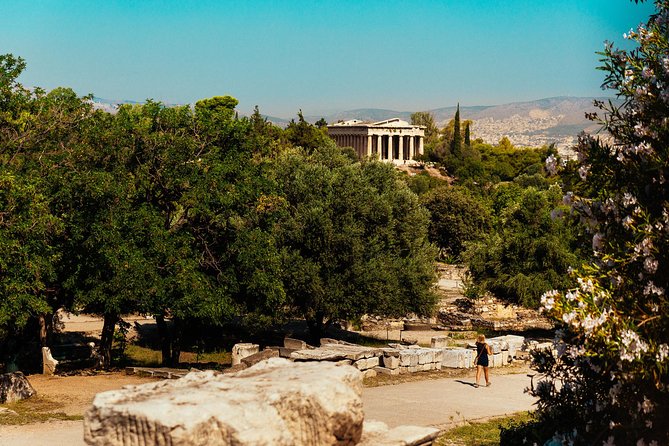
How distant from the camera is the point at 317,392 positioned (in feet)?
34.2

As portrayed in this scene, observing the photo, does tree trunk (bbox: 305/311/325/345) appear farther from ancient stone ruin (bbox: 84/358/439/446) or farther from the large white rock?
the large white rock

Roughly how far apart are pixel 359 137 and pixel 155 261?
131545mm

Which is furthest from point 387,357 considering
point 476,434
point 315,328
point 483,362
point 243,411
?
point 243,411

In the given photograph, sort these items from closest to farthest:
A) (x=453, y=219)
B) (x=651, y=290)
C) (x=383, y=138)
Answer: (x=651, y=290), (x=453, y=219), (x=383, y=138)

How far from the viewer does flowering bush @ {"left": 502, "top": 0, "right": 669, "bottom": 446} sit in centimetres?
1072

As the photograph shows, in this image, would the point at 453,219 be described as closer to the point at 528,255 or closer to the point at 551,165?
the point at 528,255

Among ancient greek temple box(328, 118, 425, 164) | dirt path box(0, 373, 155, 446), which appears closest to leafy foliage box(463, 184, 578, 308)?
dirt path box(0, 373, 155, 446)

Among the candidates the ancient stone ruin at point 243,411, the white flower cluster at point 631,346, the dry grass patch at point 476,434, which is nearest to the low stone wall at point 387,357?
the dry grass patch at point 476,434

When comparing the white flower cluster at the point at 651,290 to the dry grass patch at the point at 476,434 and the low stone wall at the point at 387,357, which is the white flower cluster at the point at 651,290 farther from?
the low stone wall at the point at 387,357

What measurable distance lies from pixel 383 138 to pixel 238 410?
148981 millimetres

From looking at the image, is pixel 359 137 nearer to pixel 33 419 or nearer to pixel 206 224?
pixel 206 224

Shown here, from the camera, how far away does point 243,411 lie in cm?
965

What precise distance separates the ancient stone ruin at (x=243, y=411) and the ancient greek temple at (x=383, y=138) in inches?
5641

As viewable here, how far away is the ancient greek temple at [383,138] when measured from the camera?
15500 centimetres
